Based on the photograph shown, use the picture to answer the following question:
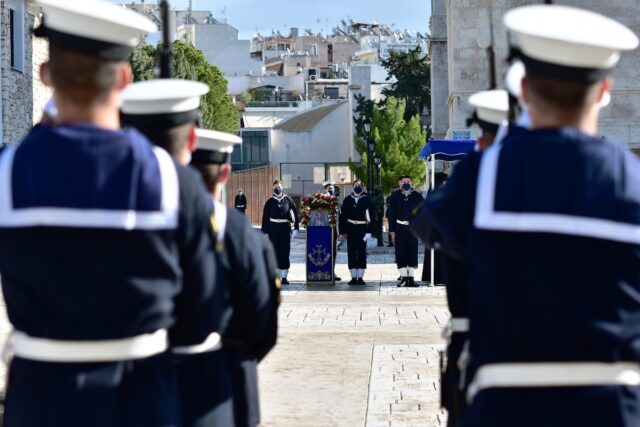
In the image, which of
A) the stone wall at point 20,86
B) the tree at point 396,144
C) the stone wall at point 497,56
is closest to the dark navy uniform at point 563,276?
the stone wall at point 497,56

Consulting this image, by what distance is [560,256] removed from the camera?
383 cm

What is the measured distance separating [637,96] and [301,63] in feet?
314

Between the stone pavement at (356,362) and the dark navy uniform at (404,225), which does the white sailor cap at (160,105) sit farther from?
the dark navy uniform at (404,225)

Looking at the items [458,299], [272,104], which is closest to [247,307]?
[458,299]

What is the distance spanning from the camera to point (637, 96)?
112 feet

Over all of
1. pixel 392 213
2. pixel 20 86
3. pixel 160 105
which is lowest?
pixel 392 213

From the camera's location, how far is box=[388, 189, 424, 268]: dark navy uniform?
21172 millimetres

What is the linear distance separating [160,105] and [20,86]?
104ft

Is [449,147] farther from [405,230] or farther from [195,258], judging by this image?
[195,258]

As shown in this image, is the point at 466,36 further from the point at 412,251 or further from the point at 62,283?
the point at 62,283

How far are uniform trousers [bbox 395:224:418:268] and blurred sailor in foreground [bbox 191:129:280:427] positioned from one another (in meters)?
16.0

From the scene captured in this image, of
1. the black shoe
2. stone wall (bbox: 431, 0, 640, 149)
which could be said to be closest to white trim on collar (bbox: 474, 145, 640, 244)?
the black shoe

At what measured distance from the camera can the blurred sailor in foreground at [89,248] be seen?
3.91 meters

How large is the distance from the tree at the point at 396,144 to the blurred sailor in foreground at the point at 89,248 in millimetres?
65283
